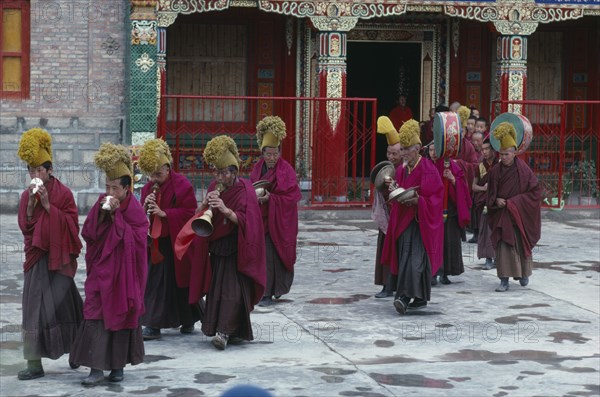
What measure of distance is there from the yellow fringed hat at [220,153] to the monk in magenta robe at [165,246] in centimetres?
37

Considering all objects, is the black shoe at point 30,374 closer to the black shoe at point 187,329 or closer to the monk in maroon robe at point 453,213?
the black shoe at point 187,329

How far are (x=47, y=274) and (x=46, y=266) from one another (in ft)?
0.17

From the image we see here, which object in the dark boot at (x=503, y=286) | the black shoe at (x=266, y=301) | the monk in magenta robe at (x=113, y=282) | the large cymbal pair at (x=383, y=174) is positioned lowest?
the black shoe at (x=266, y=301)

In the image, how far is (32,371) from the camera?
311 inches

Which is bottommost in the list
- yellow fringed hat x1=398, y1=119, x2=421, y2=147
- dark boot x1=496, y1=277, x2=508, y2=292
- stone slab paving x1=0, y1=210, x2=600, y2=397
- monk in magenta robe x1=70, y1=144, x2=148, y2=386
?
stone slab paving x1=0, y1=210, x2=600, y2=397

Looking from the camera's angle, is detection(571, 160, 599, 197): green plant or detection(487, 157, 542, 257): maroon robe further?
detection(571, 160, 599, 197): green plant

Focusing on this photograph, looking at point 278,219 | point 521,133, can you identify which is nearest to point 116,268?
point 278,219

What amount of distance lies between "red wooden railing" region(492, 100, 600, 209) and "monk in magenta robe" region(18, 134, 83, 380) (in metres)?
10.2

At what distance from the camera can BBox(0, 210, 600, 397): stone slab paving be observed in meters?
7.86

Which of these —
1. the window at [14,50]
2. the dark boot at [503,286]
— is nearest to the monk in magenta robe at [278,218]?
the dark boot at [503,286]

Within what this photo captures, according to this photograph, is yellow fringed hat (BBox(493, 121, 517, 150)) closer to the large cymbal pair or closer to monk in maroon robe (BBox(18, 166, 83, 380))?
the large cymbal pair

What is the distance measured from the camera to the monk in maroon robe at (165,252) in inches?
353

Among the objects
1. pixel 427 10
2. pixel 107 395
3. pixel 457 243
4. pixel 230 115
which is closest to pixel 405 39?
pixel 427 10

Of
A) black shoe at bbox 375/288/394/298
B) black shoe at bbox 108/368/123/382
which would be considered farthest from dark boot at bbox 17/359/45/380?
black shoe at bbox 375/288/394/298
